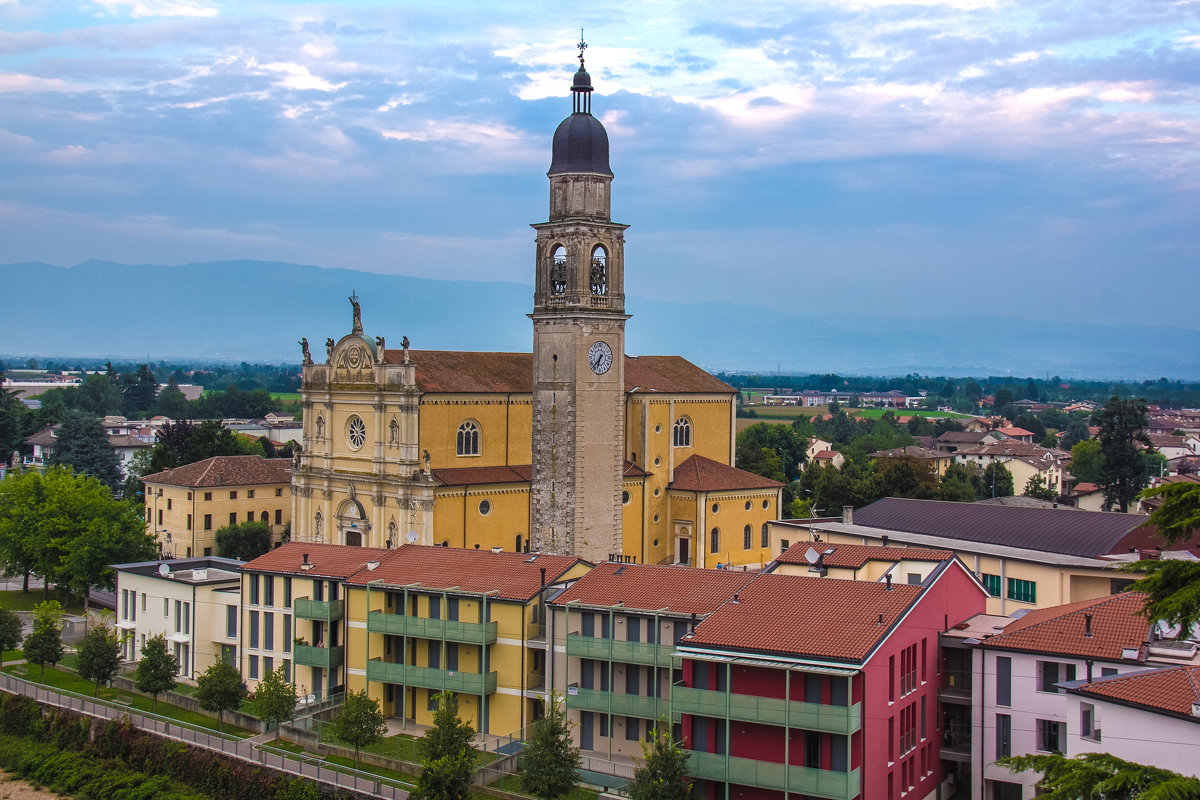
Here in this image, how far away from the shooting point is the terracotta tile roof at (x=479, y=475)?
5547cm

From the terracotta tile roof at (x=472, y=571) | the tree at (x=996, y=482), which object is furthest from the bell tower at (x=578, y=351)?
the tree at (x=996, y=482)

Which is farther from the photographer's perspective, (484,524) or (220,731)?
(484,524)

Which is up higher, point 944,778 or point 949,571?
point 949,571

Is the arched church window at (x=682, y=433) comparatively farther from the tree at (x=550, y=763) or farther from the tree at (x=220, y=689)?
the tree at (x=550, y=763)

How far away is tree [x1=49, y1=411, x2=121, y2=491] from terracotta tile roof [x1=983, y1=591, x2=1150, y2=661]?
73691mm

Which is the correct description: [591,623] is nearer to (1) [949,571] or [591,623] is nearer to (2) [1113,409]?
(1) [949,571]

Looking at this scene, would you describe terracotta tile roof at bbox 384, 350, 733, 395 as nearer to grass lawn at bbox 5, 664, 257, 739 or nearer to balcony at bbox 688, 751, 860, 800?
grass lawn at bbox 5, 664, 257, 739

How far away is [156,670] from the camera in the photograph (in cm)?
4247

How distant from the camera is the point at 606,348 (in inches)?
2250

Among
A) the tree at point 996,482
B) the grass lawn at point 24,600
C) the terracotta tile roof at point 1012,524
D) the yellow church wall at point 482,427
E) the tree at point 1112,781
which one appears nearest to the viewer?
the tree at point 1112,781

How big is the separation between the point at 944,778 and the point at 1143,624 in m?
7.16

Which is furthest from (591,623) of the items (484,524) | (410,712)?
(484,524)

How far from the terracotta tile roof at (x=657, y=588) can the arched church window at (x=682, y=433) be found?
27147mm

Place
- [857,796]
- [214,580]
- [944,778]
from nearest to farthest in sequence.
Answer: [857,796]
[944,778]
[214,580]
